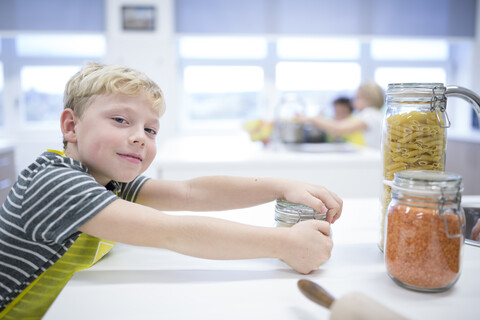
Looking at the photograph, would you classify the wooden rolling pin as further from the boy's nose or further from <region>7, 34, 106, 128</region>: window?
<region>7, 34, 106, 128</region>: window

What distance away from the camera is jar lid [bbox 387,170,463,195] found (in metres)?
0.48

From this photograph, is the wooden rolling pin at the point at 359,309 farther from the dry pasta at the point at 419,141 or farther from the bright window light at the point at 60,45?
the bright window light at the point at 60,45

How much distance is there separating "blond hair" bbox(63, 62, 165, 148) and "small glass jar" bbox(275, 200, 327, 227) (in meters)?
0.30

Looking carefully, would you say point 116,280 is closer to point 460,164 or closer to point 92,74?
point 92,74

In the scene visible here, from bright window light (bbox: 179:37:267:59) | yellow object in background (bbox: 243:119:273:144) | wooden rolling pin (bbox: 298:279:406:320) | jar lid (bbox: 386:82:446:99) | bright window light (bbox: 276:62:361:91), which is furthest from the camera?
bright window light (bbox: 276:62:361:91)

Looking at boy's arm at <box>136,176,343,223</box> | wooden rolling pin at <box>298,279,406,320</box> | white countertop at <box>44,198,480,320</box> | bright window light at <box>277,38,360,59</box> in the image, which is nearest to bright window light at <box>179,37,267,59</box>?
bright window light at <box>277,38,360,59</box>

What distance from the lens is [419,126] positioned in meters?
0.58

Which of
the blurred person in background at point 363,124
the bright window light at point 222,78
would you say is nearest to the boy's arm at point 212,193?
the blurred person in background at point 363,124

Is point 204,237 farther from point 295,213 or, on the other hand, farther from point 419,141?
point 419,141

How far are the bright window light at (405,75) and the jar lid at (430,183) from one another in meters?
3.77

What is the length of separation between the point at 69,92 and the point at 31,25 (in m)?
3.37

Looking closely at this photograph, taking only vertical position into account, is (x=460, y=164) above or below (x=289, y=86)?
below

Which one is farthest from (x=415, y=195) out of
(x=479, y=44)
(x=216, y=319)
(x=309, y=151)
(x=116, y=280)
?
(x=479, y=44)

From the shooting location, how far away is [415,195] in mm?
489
